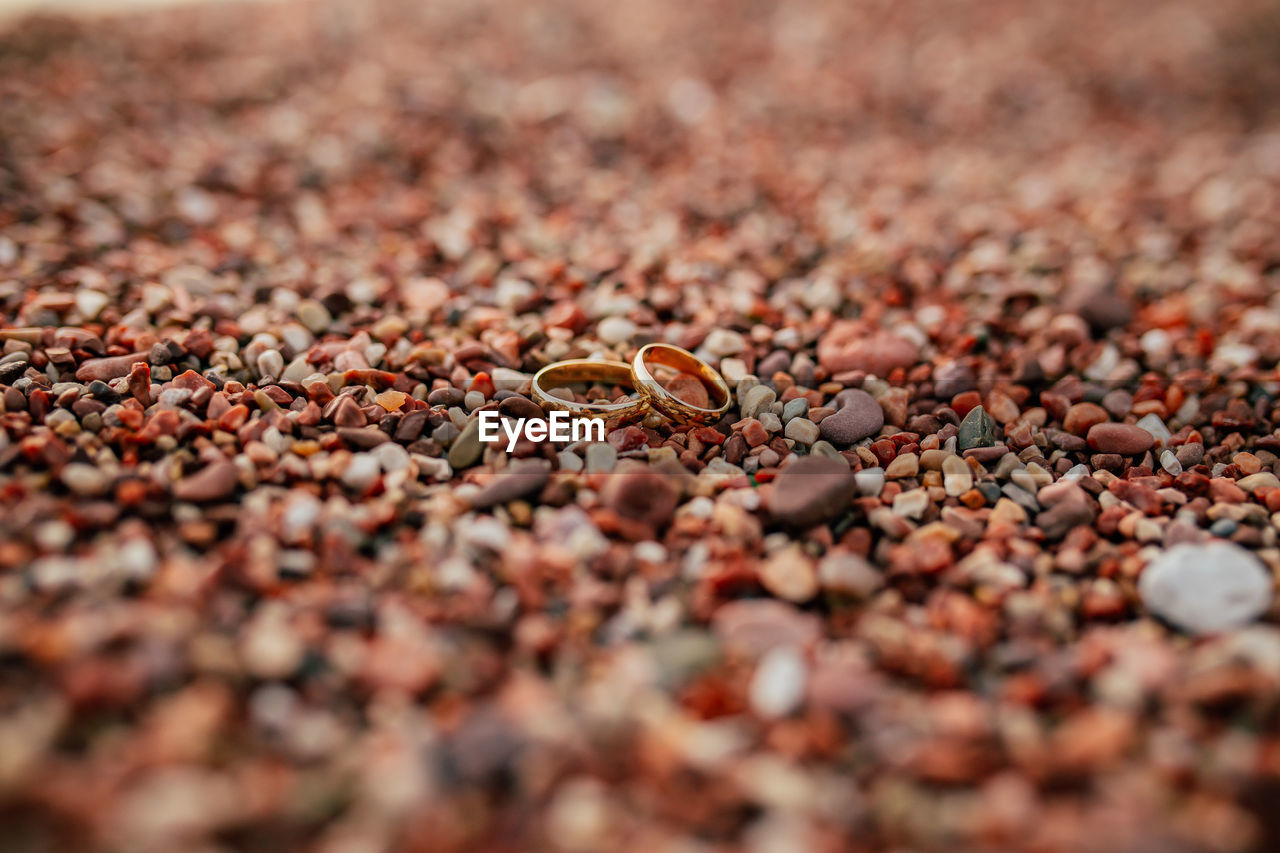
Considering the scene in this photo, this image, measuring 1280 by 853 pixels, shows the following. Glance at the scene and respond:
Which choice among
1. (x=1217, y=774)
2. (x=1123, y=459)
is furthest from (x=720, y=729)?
(x=1123, y=459)

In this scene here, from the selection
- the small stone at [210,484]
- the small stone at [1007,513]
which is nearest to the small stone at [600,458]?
the small stone at [210,484]

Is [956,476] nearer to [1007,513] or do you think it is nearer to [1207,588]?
[1007,513]

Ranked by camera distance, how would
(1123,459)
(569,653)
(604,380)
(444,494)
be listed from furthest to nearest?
(604,380) < (1123,459) < (444,494) < (569,653)

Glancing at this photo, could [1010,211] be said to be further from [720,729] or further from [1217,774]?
[720,729]

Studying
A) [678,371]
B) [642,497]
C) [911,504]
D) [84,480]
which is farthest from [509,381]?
[911,504]

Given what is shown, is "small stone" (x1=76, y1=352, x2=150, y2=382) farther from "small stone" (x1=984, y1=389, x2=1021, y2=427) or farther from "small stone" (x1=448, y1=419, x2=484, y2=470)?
"small stone" (x1=984, y1=389, x2=1021, y2=427)

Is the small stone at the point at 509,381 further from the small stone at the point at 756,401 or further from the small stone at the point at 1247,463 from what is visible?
the small stone at the point at 1247,463

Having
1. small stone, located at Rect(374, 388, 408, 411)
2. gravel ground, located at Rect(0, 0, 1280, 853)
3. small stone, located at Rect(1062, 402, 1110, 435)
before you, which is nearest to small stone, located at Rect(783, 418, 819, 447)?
gravel ground, located at Rect(0, 0, 1280, 853)
